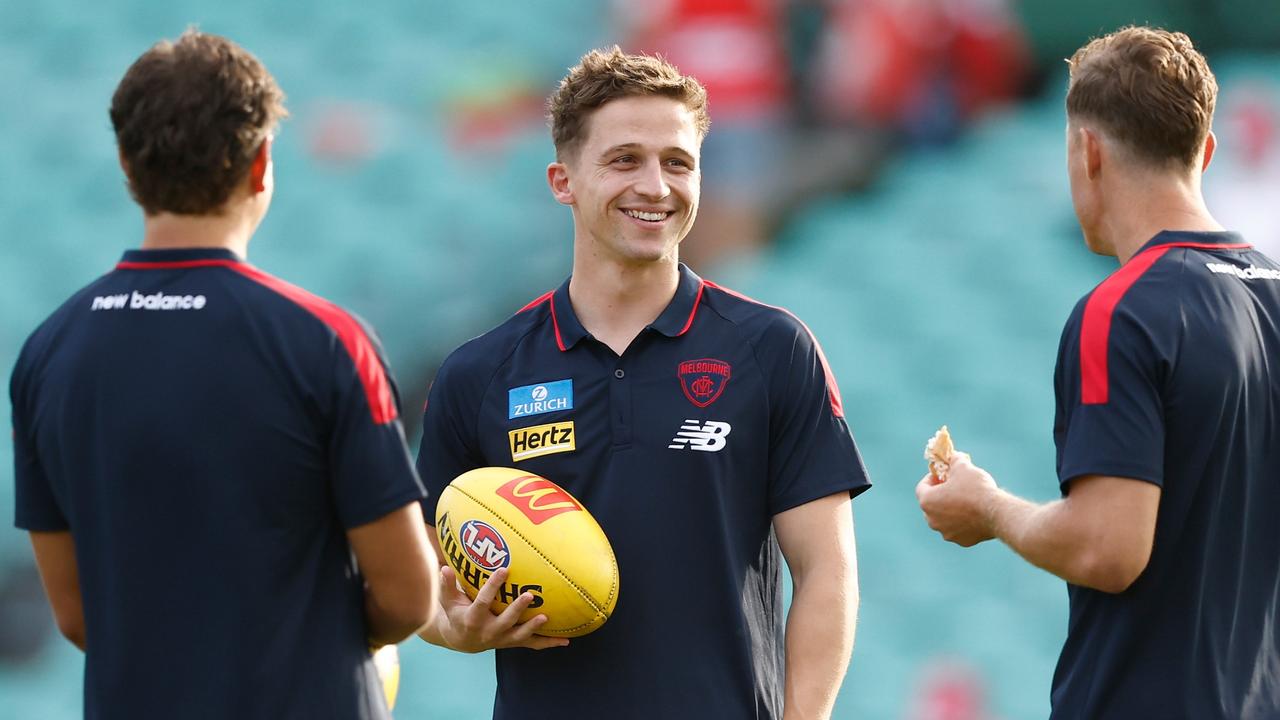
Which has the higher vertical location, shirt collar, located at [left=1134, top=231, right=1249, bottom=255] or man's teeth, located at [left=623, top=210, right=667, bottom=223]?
man's teeth, located at [left=623, top=210, right=667, bottom=223]

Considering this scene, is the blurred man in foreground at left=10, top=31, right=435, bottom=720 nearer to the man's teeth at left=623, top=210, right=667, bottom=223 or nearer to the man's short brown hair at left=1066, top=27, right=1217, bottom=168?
the man's teeth at left=623, top=210, right=667, bottom=223

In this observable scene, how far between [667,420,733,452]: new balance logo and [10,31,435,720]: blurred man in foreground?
28.4 inches

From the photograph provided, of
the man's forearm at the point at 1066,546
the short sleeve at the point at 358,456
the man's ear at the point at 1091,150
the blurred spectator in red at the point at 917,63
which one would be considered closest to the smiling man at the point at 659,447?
the man's forearm at the point at 1066,546


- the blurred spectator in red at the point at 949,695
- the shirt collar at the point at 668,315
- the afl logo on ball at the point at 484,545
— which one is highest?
the shirt collar at the point at 668,315

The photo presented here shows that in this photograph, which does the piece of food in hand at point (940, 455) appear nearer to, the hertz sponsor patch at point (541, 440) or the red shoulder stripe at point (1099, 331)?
the red shoulder stripe at point (1099, 331)

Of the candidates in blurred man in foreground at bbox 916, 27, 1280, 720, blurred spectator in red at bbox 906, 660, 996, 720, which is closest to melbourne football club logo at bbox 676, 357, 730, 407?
blurred man in foreground at bbox 916, 27, 1280, 720

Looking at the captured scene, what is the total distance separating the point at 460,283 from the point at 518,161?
0.92 m

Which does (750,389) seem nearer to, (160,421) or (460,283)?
(160,421)

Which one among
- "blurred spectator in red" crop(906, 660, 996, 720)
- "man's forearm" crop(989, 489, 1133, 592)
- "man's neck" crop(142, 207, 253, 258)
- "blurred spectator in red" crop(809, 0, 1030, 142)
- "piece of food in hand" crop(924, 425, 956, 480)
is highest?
"blurred spectator in red" crop(809, 0, 1030, 142)

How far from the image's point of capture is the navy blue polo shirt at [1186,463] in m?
2.80

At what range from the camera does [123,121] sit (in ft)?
8.40

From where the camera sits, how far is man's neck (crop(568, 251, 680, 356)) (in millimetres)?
3338

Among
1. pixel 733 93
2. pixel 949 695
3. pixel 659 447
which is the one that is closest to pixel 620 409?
pixel 659 447

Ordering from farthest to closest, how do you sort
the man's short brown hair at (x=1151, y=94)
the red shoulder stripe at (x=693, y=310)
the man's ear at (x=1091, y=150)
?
1. the red shoulder stripe at (x=693, y=310)
2. the man's ear at (x=1091, y=150)
3. the man's short brown hair at (x=1151, y=94)
